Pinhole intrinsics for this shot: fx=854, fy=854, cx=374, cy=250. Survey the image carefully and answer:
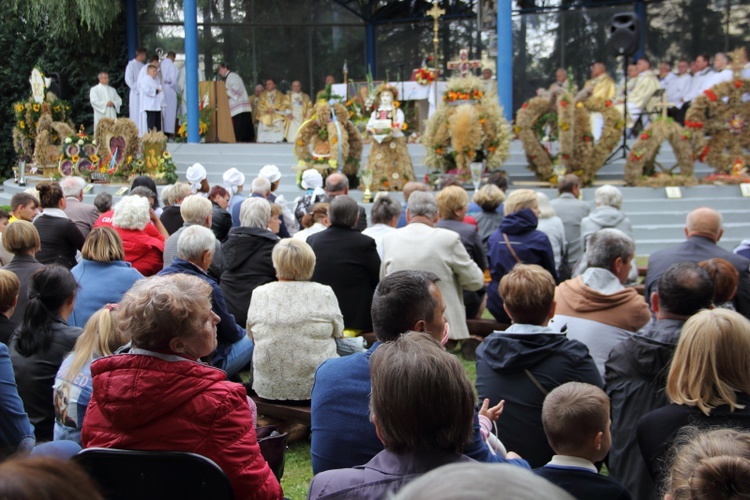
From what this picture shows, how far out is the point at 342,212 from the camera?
18.6 feet

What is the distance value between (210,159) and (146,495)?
44.9 feet

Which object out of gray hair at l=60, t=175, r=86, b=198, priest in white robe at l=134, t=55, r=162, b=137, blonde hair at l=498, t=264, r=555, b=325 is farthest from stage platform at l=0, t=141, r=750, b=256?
blonde hair at l=498, t=264, r=555, b=325

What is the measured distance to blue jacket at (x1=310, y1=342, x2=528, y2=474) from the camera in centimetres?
287

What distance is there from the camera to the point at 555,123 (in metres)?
12.6

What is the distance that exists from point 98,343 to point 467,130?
30.0ft

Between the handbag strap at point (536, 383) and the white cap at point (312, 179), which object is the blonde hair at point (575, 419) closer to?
the handbag strap at point (536, 383)

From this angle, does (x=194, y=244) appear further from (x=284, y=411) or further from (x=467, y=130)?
(x=467, y=130)

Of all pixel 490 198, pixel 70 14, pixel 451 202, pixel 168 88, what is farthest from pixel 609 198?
pixel 70 14

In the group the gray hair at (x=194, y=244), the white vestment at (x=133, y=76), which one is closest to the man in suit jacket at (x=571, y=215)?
the gray hair at (x=194, y=244)

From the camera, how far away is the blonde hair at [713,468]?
5.98ft

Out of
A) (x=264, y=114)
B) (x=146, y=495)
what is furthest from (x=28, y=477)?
(x=264, y=114)

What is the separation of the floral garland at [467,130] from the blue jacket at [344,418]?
935cm

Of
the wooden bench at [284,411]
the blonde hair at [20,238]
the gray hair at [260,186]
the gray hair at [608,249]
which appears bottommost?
the wooden bench at [284,411]

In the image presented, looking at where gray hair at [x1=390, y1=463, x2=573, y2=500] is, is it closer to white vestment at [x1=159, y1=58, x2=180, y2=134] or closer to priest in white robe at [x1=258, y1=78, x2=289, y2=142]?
white vestment at [x1=159, y1=58, x2=180, y2=134]
